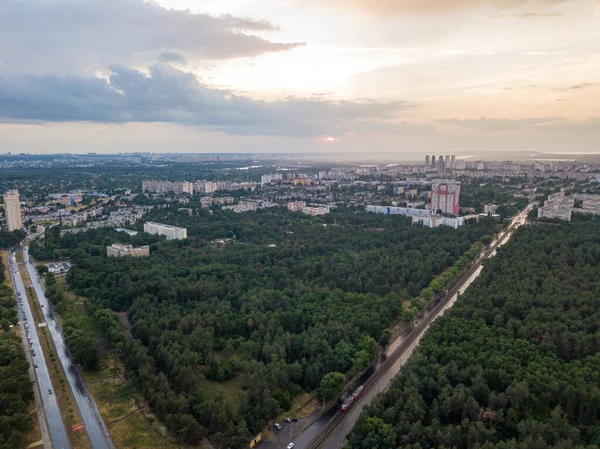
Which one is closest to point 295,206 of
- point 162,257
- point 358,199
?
point 358,199

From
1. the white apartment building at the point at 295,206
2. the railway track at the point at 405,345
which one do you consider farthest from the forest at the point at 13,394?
the white apartment building at the point at 295,206

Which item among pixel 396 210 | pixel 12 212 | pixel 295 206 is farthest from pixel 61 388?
pixel 396 210

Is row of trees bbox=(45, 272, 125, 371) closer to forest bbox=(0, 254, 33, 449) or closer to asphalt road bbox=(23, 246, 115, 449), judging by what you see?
asphalt road bbox=(23, 246, 115, 449)

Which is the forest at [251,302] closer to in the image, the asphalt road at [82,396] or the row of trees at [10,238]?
the asphalt road at [82,396]

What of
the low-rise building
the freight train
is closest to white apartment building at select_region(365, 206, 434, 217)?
the low-rise building

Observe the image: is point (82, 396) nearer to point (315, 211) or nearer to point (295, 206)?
point (315, 211)

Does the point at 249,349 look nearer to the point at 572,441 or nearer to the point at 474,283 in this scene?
the point at 572,441
